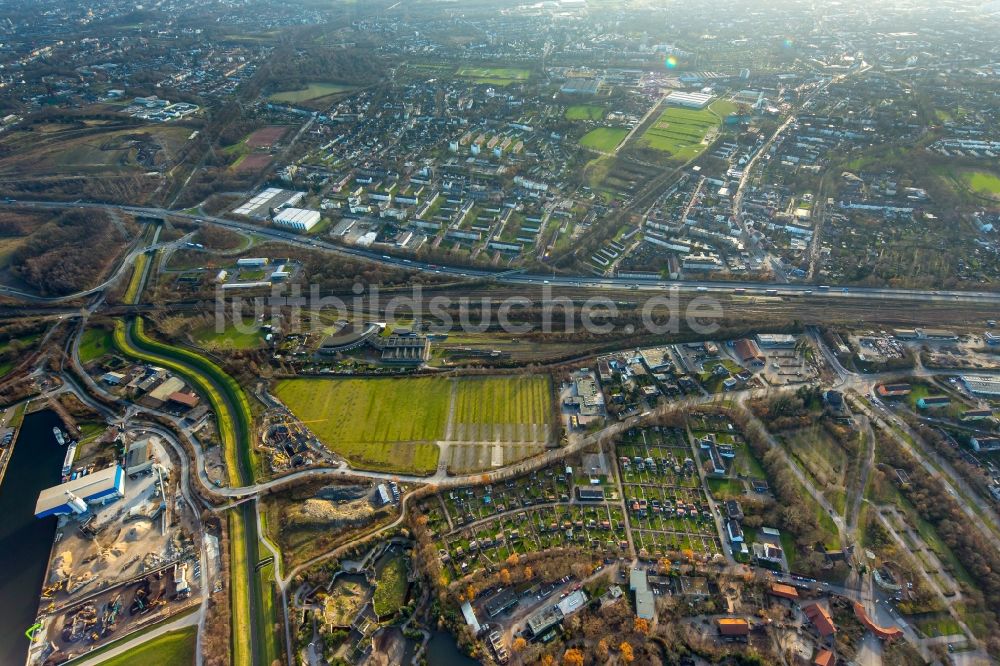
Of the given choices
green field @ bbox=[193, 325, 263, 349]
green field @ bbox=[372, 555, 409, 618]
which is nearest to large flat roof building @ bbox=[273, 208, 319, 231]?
green field @ bbox=[193, 325, 263, 349]

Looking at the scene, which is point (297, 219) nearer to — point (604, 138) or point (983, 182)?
point (604, 138)

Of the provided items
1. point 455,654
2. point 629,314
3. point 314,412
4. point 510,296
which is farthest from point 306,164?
point 455,654

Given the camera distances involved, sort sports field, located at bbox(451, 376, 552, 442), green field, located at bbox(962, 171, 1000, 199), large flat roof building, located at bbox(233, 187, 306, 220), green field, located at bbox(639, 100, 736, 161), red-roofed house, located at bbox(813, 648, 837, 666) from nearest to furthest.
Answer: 1. red-roofed house, located at bbox(813, 648, 837, 666)
2. sports field, located at bbox(451, 376, 552, 442)
3. green field, located at bbox(962, 171, 1000, 199)
4. large flat roof building, located at bbox(233, 187, 306, 220)
5. green field, located at bbox(639, 100, 736, 161)

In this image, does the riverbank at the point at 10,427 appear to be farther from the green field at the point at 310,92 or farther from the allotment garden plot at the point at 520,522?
the green field at the point at 310,92

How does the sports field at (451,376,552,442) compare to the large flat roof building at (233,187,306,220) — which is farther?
the large flat roof building at (233,187,306,220)

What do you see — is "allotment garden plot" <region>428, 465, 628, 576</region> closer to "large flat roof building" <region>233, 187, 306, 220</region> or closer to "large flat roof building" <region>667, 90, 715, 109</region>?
"large flat roof building" <region>233, 187, 306, 220</region>

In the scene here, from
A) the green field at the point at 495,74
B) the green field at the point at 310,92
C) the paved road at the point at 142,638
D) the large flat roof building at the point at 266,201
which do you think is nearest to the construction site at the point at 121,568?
the paved road at the point at 142,638

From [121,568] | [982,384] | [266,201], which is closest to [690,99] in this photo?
[982,384]
